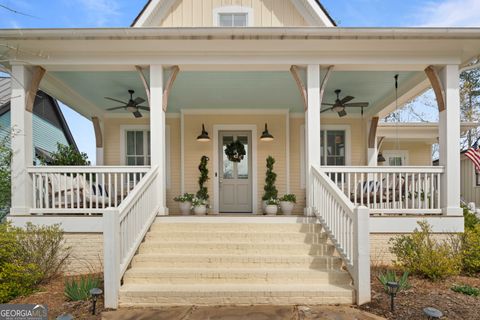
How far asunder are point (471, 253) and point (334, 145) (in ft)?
14.0

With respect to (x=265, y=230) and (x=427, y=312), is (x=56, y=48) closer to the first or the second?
(x=265, y=230)

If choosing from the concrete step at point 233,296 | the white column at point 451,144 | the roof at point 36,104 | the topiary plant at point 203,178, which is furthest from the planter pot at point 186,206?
the roof at point 36,104

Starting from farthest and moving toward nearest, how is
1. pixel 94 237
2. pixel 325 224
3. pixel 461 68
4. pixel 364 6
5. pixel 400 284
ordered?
pixel 364 6 < pixel 461 68 < pixel 94 237 < pixel 325 224 < pixel 400 284

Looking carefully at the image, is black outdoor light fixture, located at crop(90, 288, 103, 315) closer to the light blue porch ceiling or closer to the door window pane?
the light blue porch ceiling

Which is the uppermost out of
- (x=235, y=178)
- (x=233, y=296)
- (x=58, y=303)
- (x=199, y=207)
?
(x=235, y=178)

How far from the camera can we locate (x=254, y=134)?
25.4ft

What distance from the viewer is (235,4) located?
23.8 ft

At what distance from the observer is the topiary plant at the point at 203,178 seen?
740 centimetres

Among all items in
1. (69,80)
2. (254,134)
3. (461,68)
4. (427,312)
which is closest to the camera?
(427,312)

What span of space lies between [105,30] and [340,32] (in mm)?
3489

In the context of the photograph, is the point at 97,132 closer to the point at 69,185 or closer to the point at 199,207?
the point at 69,185

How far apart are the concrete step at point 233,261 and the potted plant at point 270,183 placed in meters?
3.37

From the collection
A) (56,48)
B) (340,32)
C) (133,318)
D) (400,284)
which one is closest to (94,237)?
(133,318)

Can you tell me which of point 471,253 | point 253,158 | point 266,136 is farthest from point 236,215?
point 471,253
